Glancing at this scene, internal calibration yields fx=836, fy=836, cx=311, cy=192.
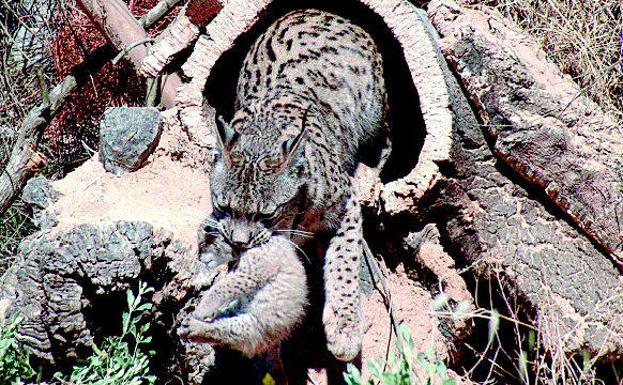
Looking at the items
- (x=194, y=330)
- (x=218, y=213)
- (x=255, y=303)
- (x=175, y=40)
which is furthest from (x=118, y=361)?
(x=175, y=40)

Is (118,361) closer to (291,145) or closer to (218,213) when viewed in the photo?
(218,213)

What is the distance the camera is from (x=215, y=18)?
5.12 m

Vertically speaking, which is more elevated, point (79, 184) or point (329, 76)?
point (79, 184)

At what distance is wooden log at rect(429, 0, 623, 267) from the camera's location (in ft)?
14.6

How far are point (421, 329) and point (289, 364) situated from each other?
816mm

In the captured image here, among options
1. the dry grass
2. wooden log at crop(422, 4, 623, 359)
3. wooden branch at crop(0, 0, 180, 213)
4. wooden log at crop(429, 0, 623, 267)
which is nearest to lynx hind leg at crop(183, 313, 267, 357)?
wooden log at crop(422, 4, 623, 359)

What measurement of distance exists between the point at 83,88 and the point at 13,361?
9.00ft

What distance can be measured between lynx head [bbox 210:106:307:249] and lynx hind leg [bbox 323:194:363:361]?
0.38m

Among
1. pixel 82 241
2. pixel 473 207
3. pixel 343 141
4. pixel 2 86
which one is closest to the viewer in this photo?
pixel 82 241

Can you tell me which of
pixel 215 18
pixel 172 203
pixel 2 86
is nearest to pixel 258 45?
pixel 215 18

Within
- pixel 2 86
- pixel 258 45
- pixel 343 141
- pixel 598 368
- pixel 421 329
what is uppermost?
pixel 2 86

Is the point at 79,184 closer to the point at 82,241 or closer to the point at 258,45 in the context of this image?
the point at 82,241

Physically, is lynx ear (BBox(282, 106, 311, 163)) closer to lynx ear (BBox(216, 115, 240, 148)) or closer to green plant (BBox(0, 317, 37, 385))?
lynx ear (BBox(216, 115, 240, 148))

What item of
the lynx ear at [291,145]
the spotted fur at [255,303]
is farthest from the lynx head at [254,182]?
the spotted fur at [255,303]
